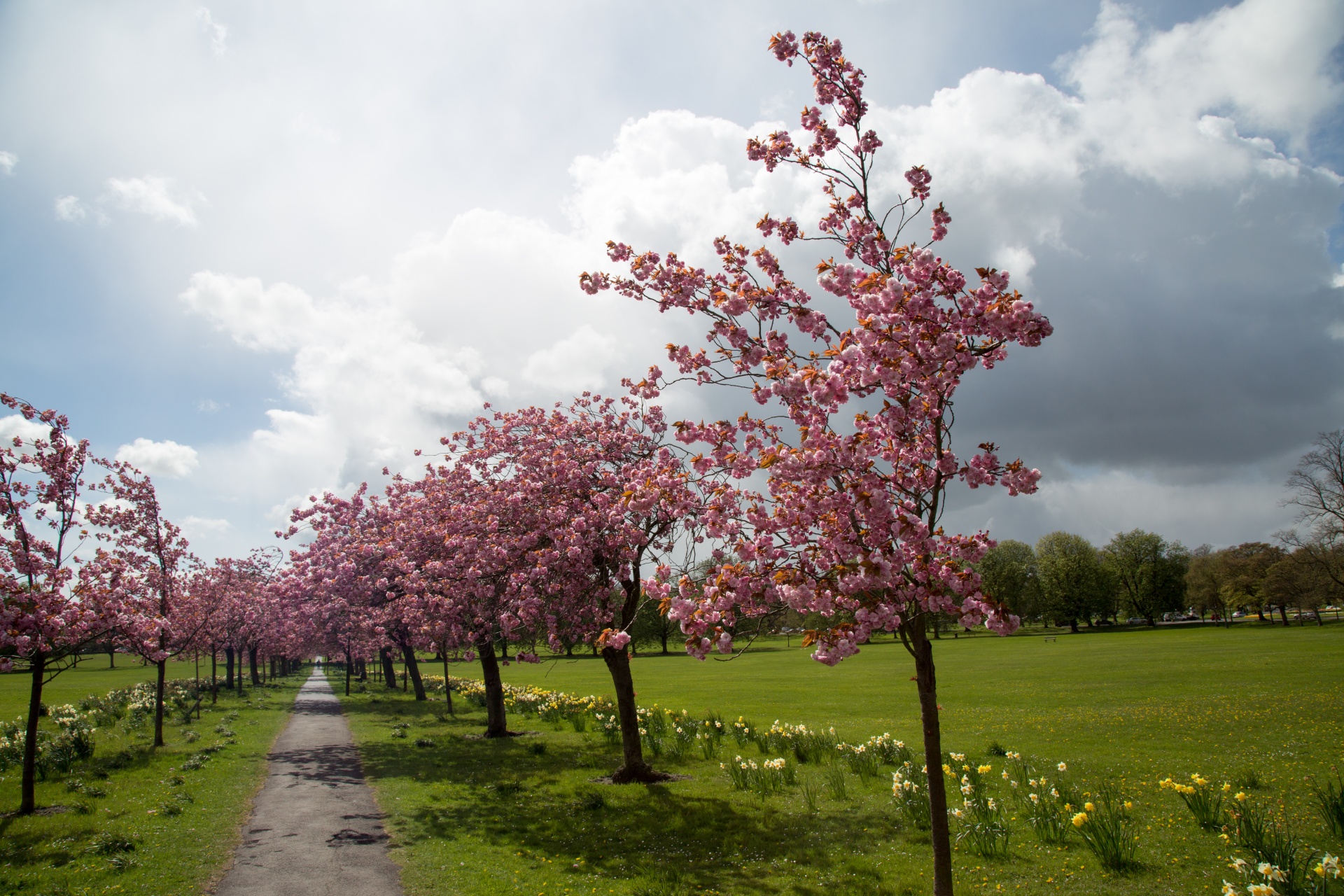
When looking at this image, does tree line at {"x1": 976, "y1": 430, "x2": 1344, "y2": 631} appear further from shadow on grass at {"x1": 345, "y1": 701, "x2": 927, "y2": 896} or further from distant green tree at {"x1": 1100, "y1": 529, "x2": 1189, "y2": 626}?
shadow on grass at {"x1": 345, "y1": 701, "x2": 927, "y2": 896}

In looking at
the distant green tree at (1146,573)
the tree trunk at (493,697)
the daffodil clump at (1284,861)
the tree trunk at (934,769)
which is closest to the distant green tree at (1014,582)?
the distant green tree at (1146,573)

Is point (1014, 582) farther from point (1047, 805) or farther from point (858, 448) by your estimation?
point (858, 448)

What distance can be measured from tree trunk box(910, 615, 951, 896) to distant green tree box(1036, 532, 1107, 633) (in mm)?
93820

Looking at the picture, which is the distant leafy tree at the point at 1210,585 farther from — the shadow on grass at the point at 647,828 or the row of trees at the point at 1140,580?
the shadow on grass at the point at 647,828

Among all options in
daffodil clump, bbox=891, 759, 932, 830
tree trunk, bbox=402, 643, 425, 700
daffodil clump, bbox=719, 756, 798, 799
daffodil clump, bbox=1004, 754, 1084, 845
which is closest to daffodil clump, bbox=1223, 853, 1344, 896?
daffodil clump, bbox=1004, 754, 1084, 845

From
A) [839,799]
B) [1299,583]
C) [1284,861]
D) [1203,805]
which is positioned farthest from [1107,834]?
[1299,583]

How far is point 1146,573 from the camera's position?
9319cm

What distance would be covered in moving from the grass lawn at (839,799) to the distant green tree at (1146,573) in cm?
7039

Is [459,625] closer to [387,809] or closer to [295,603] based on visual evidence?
[387,809]

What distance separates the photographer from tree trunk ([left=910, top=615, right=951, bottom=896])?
20.8ft

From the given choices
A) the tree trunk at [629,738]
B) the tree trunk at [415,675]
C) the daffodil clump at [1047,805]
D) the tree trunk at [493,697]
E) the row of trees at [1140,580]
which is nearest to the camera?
the daffodil clump at [1047,805]

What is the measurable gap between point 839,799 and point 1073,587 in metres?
88.4

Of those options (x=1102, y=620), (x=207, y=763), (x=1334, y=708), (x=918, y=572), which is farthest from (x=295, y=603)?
(x=1102, y=620)

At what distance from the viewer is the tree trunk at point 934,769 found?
6344mm
